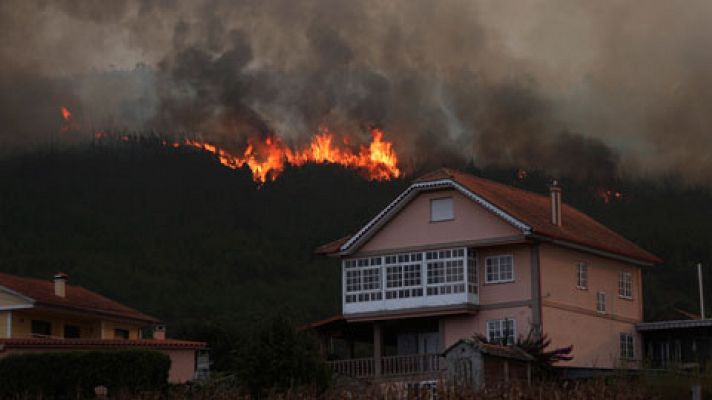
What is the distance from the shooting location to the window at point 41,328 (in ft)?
213

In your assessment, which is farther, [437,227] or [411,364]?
[437,227]

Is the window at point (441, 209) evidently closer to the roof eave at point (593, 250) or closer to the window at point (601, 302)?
the roof eave at point (593, 250)

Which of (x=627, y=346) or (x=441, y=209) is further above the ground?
(x=441, y=209)

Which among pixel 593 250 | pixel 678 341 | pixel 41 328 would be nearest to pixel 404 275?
pixel 593 250

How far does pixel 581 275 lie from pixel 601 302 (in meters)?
1.98

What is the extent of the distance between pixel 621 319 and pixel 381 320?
11.5m

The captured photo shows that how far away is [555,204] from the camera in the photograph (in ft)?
204

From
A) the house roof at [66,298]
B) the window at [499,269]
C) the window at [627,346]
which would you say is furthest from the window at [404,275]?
the house roof at [66,298]

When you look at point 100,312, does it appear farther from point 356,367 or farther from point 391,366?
point 391,366

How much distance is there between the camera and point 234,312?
120750 millimetres

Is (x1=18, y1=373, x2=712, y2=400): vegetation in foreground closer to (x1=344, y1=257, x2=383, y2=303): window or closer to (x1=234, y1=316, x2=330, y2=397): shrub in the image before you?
(x1=234, y1=316, x2=330, y2=397): shrub

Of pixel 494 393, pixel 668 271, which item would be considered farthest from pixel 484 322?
pixel 668 271

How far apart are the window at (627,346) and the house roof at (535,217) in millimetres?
3799

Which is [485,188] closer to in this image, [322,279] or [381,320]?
[381,320]
